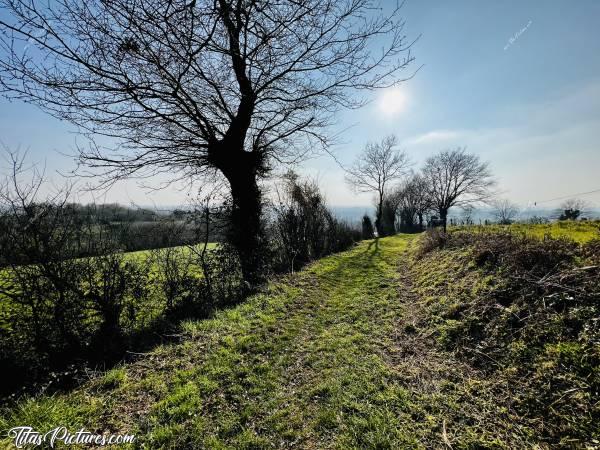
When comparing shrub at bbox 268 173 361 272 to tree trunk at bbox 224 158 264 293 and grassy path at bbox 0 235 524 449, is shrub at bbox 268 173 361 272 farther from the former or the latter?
grassy path at bbox 0 235 524 449

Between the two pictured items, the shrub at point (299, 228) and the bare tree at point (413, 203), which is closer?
the shrub at point (299, 228)

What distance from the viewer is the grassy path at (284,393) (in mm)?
2816

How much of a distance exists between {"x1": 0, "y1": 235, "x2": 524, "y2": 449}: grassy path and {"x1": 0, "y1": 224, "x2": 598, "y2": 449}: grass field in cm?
1

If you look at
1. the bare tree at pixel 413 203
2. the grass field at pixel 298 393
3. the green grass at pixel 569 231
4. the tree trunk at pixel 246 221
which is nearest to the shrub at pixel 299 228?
the tree trunk at pixel 246 221

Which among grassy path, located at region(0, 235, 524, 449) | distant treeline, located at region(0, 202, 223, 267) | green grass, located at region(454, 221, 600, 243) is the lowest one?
grassy path, located at region(0, 235, 524, 449)

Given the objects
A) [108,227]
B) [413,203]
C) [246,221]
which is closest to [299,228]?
[246,221]

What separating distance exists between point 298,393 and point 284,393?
0.19 metres

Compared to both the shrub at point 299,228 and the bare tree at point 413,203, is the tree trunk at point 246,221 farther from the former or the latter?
the bare tree at point 413,203

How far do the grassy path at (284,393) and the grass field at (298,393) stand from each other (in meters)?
0.01

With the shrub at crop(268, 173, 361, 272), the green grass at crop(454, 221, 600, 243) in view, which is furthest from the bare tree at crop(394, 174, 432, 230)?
the green grass at crop(454, 221, 600, 243)

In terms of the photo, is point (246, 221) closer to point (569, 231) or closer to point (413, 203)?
point (569, 231)

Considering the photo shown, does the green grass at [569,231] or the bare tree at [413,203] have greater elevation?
the bare tree at [413,203]

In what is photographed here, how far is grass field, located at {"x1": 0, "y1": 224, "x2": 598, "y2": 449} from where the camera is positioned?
9.10ft

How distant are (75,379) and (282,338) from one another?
323cm
